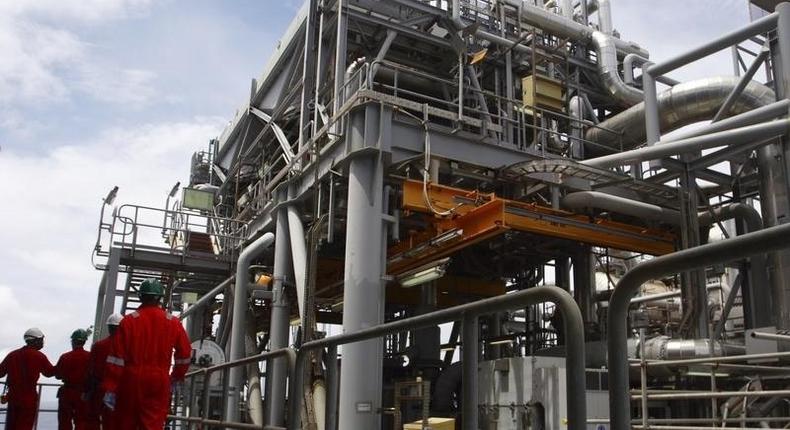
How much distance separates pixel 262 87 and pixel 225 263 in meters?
4.53

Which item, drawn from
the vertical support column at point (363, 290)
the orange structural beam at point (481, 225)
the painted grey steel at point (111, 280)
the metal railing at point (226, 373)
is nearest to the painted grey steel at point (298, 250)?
the vertical support column at point (363, 290)

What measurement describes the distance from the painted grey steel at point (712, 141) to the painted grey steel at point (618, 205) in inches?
28.2

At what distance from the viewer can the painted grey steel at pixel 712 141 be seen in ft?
35.6

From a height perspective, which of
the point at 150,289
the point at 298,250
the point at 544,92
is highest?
the point at 544,92

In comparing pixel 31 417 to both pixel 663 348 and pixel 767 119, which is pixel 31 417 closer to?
pixel 663 348

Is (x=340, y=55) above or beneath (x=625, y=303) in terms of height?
above

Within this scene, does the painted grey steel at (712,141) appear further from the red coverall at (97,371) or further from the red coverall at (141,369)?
the red coverall at (141,369)

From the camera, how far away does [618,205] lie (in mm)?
12562

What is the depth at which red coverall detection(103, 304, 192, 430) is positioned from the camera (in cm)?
516

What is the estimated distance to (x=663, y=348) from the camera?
11.5 m

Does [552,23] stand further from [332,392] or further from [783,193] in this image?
[332,392]

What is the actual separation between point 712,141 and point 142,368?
911cm

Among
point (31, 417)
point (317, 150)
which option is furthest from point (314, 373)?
point (31, 417)

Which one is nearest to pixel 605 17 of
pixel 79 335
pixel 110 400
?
pixel 79 335
